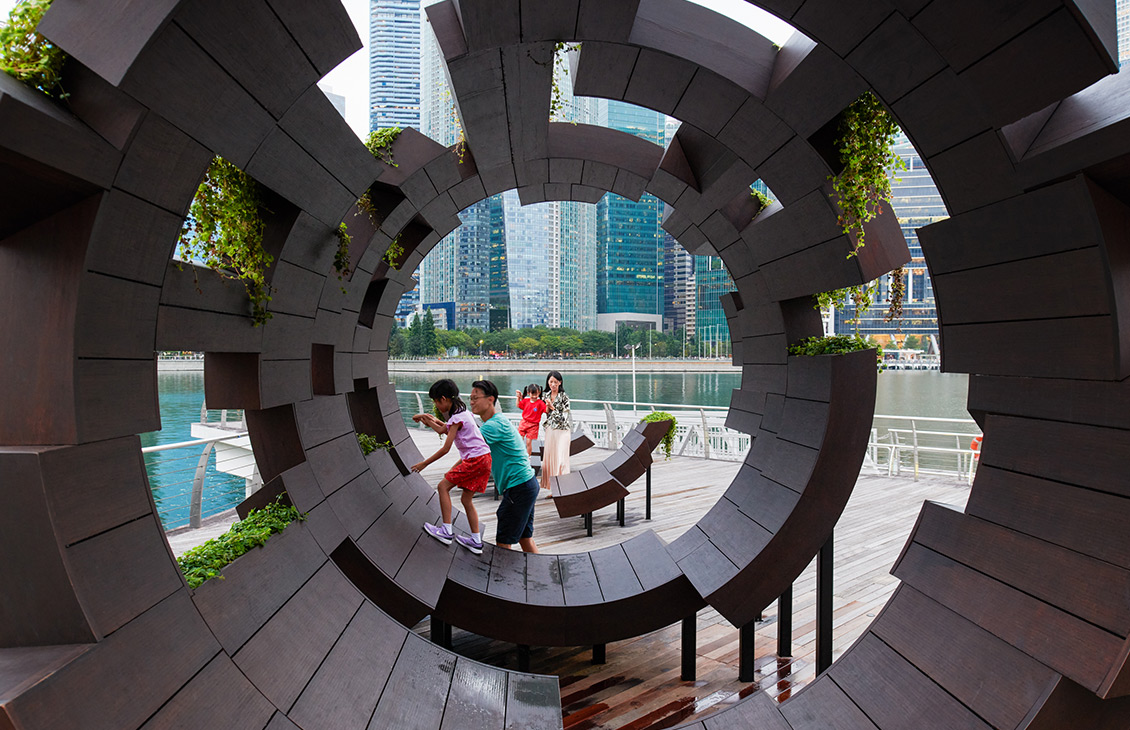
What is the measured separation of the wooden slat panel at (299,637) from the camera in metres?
2.36

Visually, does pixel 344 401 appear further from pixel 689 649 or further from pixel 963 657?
pixel 963 657

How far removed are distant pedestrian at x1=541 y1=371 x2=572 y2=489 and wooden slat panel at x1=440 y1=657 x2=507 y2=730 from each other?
473 cm

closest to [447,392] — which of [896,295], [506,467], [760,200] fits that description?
[506,467]

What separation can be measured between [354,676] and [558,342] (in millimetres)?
57360

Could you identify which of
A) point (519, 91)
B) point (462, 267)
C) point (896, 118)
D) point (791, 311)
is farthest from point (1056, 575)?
point (462, 267)

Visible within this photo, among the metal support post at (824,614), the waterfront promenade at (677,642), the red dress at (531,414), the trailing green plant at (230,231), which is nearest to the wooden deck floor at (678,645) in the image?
the waterfront promenade at (677,642)

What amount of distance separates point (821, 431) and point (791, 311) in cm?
91

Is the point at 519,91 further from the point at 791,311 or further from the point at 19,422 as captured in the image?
the point at 19,422

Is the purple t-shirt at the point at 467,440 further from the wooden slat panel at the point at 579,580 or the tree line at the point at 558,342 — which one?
the tree line at the point at 558,342

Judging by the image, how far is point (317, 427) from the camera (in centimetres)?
362

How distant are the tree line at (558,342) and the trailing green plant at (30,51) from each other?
54.3 m

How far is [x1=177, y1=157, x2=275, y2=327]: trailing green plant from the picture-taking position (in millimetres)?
2506

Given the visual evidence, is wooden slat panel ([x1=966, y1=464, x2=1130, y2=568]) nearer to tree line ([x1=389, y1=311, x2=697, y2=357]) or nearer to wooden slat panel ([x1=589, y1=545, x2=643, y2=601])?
wooden slat panel ([x1=589, y1=545, x2=643, y2=601])

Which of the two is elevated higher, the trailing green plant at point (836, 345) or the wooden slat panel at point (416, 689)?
the trailing green plant at point (836, 345)
